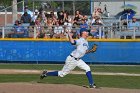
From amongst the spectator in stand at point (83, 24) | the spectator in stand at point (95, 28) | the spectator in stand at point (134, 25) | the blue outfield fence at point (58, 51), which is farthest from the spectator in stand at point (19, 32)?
the spectator in stand at point (134, 25)

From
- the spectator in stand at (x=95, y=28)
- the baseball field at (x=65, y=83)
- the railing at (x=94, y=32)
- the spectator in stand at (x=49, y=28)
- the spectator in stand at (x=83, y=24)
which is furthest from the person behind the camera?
the spectator in stand at (x=49, y=28)

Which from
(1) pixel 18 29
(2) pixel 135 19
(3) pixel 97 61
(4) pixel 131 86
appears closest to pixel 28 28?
(1) pixel 18 29

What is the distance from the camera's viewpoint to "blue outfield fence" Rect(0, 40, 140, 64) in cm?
2369

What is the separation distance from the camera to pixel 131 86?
14.2 m

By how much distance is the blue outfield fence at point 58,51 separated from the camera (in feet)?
77.7

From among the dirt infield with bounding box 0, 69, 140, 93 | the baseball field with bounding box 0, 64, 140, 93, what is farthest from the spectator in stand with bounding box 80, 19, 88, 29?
the dirt infield with bounding box 0, 69, 140, 93

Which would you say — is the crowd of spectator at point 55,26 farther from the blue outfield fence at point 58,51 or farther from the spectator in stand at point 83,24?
the blue outfield fence at point 58,51

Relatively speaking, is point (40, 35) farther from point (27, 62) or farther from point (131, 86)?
point (131, 86)

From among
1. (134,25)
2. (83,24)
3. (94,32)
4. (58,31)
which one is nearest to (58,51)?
(58,31)

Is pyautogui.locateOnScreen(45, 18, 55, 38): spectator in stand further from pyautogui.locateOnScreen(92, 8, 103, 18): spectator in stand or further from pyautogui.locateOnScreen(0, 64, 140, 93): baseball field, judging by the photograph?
pyautogui.locateOnScreen(0, 64, 140, 93): baseball field

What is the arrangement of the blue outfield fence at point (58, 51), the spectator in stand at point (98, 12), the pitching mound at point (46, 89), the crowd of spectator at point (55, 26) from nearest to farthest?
the pitching mound at point (46, 89), the blue outfield fence at point (58, 51), the crowd of spectator at point (55, 26), the spectator in stand at point (98, 12)

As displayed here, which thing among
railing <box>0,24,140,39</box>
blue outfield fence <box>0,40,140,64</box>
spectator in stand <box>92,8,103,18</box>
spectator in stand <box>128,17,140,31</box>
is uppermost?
spectator in stand <box>92,8,103,18</box>

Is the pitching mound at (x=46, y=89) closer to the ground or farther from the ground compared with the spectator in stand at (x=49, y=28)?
closer to the ground

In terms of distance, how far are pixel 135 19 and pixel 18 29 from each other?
6.79 meters
